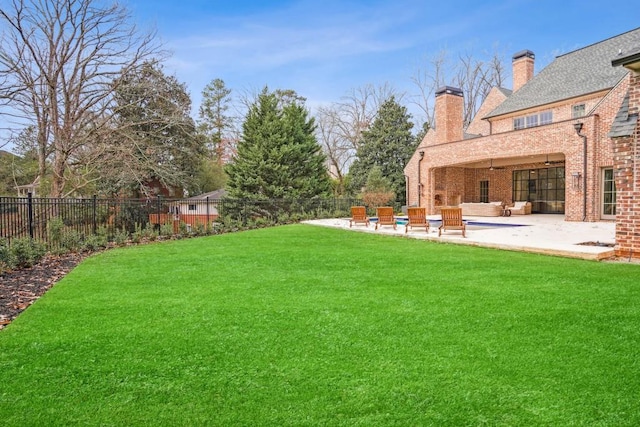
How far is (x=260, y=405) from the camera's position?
2656 mm

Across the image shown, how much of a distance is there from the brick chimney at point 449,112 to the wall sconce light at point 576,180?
27.3ft

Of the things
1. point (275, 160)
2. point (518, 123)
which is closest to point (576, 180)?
point (518, 123)

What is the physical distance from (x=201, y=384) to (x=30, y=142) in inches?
714

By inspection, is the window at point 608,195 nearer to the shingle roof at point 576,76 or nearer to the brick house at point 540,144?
the brick house at point 540,144

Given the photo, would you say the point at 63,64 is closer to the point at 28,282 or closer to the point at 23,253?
the point at 23,253

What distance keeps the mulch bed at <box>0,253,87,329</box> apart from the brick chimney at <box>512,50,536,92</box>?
26.4m

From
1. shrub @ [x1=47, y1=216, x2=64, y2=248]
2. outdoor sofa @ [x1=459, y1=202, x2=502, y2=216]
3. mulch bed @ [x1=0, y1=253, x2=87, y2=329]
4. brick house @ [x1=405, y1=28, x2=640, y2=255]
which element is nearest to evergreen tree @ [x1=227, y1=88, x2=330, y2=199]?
brick house @ [x1=405, y1=28, x2=640, y2=255]

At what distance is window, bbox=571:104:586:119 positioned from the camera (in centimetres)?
1930

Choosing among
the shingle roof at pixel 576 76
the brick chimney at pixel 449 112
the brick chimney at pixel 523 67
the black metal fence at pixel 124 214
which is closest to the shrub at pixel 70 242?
the black metal fence at pixel 124 214

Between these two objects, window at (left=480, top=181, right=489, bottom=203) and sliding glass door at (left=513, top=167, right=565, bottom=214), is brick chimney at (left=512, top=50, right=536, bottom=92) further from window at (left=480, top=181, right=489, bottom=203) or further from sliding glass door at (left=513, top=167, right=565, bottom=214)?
window at (left=480, top=181, right=489, bottom=203)

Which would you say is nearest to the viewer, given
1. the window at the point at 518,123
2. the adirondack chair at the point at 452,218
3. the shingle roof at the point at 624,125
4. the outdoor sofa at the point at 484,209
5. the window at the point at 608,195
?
the shingle roof at the point at 624,125

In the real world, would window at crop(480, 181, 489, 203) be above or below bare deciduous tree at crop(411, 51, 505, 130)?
below

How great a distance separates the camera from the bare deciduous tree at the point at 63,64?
13938 mm

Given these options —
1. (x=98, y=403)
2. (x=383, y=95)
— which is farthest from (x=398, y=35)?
(x=98, y=403)
